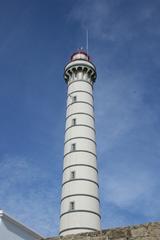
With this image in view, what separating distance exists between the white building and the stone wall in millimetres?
1173

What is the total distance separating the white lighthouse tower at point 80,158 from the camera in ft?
50.2

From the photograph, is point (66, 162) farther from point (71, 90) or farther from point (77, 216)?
point (71, 90)

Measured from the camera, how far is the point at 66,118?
1930 cm

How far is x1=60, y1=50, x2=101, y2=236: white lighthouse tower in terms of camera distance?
50.2ft

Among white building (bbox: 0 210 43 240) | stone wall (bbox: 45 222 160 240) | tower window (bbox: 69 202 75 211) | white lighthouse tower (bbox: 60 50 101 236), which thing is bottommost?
stone wall (bbox: 45 222 160 240)

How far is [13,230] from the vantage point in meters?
6.20

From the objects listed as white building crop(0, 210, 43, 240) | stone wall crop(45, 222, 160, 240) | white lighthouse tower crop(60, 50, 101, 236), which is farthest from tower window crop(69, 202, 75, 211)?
stone wall crop(45, 222, 160, 240)

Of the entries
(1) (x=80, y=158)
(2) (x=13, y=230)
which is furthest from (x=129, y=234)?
(1) (x=80, y=158)

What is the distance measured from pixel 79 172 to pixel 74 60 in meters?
8.53

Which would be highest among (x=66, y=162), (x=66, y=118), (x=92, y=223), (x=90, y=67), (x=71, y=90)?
(x=90, y=67)

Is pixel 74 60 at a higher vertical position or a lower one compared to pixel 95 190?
higher

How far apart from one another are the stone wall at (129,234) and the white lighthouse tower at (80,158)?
9.86m

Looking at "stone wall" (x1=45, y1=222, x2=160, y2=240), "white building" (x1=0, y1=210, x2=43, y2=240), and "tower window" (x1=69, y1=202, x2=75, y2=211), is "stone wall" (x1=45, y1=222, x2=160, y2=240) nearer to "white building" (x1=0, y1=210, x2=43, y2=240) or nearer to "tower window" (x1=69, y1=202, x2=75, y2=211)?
"white building" (x1=0, y1=210, x2=43, y2=240)

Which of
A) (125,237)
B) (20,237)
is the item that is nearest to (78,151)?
(20,237)
